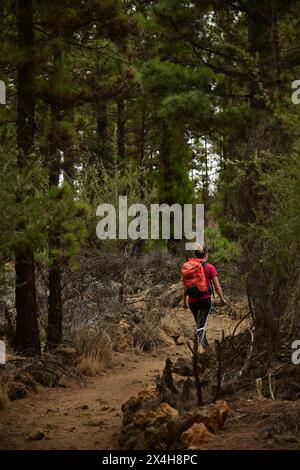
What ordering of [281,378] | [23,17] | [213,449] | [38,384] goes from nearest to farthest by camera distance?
[213,449]
[281,378]
[38,384]
[23,17]

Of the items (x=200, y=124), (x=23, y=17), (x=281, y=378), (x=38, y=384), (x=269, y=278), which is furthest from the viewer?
(x=200, y=124)

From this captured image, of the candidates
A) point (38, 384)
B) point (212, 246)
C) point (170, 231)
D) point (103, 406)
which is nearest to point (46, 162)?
point (38, 384)

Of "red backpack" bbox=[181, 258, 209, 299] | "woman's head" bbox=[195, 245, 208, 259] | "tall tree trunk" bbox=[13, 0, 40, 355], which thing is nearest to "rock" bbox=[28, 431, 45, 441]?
"tall tree trunk" bbox=[13, 0, 40, 355]

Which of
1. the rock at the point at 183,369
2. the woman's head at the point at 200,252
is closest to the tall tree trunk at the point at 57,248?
the woman's head at the point at 200,252

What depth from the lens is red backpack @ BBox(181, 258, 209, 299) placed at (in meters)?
9.84

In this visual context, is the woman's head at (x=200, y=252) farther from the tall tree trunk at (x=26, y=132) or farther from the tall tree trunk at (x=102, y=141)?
the tall tree trunk at (x=102, y=141)

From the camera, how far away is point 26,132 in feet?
31.4

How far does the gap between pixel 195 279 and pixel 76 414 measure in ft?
9.93

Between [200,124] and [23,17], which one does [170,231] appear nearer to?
[200,124]

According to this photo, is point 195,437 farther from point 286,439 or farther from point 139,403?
point 139,403

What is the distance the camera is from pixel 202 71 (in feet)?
49.4

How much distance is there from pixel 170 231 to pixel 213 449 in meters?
17.6

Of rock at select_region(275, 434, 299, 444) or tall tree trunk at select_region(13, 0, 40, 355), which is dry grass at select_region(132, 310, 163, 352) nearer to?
tall tree trunk at select_region(13, 0, 40, 355)

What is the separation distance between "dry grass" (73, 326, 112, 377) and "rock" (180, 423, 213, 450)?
4.60 m
